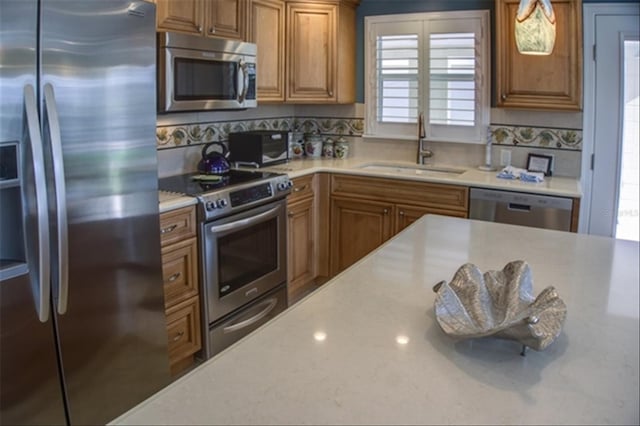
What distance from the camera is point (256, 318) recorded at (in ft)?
10.4

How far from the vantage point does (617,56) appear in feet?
11.0

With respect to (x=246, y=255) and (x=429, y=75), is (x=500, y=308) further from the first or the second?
(x=429, y=75)

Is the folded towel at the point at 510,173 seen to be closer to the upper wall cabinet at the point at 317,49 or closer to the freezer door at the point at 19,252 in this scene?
the upper wall cabinet at the point at 317,49

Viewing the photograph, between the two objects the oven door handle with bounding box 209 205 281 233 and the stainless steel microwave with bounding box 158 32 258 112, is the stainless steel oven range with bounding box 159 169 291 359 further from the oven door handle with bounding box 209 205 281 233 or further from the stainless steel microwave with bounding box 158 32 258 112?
the stainless steel microwave with bounding box 158 32 258 112

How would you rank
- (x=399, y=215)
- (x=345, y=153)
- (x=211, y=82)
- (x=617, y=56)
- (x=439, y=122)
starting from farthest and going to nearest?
(x=345, y=153) < (x=439, y=122) < (x=399, y=215) < (x=617, y=56) < (x=211, y=82)

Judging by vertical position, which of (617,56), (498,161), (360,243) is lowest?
(360,243)

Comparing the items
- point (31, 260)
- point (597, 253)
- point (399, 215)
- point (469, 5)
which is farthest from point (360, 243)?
point (31, 260)

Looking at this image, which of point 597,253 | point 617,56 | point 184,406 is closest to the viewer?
point 184,406

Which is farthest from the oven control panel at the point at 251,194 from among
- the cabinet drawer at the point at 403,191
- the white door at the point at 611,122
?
the white door at the point at 611,122

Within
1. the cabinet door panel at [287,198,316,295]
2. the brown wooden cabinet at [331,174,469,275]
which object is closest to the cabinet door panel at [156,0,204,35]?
the cabinet door panel at [287,198,316,295]

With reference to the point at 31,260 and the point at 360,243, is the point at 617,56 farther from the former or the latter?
the point at 31,260

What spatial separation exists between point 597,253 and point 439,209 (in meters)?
1.70

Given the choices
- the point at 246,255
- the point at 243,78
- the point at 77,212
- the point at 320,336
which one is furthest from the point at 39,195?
the point at 243,78

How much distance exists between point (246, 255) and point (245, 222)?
0.21m
